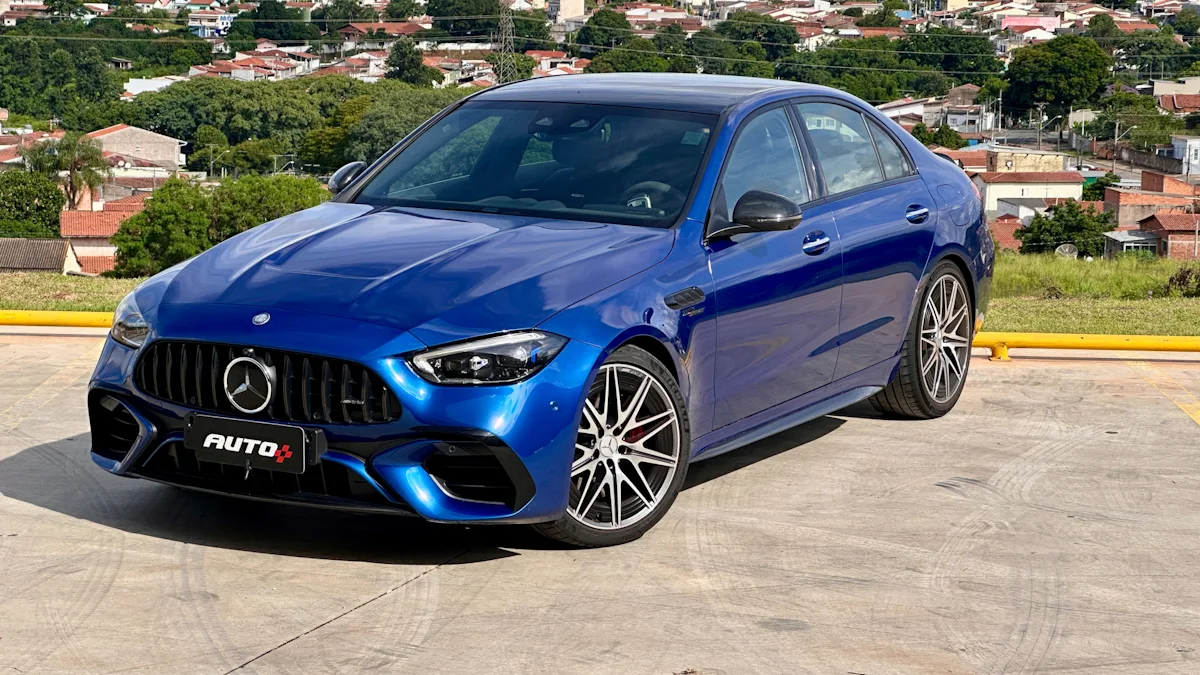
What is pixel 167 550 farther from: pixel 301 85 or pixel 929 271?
pixel 301 85

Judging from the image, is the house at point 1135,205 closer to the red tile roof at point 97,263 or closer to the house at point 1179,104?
the red tile roof at point 97,263

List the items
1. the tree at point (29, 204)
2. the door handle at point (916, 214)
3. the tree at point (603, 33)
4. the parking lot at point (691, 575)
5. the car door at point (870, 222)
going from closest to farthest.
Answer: the parking lot at point (691, 575) < the car door at point (870, 222) < the door handle at point (916, 214) < the tree at point (29, 204) < the tree at point (603, 33)

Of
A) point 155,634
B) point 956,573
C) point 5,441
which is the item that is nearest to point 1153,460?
point 956,573

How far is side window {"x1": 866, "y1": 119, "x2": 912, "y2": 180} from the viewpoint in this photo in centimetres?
692

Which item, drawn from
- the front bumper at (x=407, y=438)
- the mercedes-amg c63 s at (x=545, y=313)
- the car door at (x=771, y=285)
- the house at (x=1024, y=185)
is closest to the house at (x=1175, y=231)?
the house at (x=1024, y=185)

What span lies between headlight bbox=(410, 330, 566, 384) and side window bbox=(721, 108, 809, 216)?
127 centimetres

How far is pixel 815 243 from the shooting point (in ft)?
20.0

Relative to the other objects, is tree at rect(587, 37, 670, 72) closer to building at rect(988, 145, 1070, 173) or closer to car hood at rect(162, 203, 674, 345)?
building at rect(988, 145, 1070, 173)

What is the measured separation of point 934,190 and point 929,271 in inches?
16.1

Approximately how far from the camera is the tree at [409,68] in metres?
140

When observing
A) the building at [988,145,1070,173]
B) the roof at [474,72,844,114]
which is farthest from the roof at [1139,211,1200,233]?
the roof at [474,72,844,114]

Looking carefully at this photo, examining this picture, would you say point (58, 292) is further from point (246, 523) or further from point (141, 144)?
point (141, 144)

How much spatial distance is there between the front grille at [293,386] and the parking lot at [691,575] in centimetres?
49

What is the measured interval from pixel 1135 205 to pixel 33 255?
43.4m
